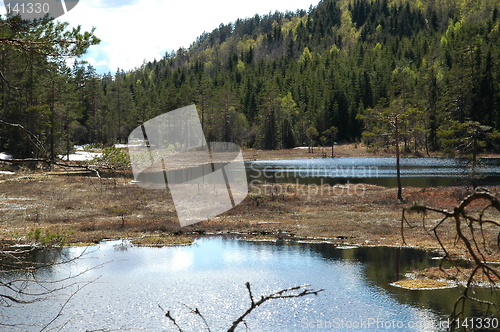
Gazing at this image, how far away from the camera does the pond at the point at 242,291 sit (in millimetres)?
16453

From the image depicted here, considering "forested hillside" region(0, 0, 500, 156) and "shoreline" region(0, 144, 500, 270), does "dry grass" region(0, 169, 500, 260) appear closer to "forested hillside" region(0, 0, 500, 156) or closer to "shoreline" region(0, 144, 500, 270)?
"shoreline" region(0, 144, 500, 270)

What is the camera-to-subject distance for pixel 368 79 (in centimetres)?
12738

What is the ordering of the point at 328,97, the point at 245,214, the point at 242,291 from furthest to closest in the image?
the point at 328,97 < the point at 245,214 < the point at 242,291

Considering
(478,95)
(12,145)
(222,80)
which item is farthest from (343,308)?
(222,80)

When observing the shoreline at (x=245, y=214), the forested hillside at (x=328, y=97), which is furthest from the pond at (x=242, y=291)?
the forested hillside at (x=328, y=97)

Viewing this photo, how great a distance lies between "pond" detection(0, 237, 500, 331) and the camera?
16453mm

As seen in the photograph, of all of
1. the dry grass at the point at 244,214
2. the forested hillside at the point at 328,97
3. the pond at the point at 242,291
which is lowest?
the pond at the point at 242,291

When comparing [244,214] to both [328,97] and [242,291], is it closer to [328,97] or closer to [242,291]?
[242,291]

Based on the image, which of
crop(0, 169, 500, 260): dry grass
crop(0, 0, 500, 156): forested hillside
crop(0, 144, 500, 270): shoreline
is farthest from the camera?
crop(0, 0, 500, 156): forested hillside

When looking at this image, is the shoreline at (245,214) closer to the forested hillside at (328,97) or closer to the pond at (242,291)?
the pond at (242,291)

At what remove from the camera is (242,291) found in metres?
19.9

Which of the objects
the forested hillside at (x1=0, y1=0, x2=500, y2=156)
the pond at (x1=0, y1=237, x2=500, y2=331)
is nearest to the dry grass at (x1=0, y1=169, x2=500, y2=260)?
the pond at (x1=0, y1=237, x2=500, y2=331)

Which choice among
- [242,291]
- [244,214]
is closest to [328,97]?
[244,214]

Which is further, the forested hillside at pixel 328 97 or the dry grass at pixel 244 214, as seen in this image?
the forested hillside at pixel 328 97
